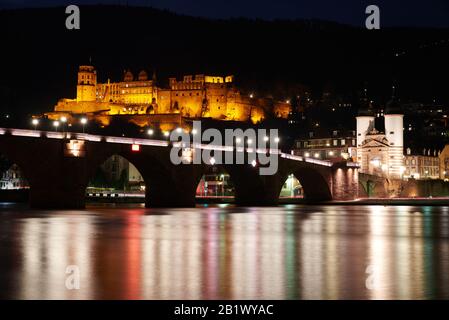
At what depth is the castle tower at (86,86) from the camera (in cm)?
19026

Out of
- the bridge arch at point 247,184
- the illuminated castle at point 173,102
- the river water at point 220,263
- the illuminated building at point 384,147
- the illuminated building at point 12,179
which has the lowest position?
the river water at point 220,263

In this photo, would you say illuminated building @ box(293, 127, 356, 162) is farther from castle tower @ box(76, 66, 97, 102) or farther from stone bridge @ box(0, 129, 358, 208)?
castle tower @ box(76, 66, 97, 102)

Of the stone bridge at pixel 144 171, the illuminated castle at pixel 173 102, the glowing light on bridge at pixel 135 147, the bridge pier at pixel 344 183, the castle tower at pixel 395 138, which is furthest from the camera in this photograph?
the illuminated castle at pixel 173 102

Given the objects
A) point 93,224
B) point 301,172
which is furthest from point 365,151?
point 93,224

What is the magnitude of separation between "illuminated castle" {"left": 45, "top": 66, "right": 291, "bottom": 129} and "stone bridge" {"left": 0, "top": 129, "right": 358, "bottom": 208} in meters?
79.5

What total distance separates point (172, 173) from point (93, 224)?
3142cm

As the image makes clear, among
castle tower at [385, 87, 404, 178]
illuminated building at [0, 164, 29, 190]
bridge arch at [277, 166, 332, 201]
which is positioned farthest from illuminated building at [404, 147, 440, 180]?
illuminated building at [0, 164, 29, 190]

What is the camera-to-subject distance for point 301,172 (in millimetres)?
102125

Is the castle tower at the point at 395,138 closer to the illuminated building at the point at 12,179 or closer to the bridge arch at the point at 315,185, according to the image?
the bridge arch at the point at 315,185

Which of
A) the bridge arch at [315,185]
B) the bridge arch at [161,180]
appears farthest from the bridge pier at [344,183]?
the bridge arch at [161,180]

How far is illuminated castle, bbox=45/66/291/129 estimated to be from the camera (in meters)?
185

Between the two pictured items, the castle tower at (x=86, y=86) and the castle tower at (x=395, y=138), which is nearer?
the castle tower at (x=395, y=138)

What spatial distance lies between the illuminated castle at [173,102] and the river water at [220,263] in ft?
473
